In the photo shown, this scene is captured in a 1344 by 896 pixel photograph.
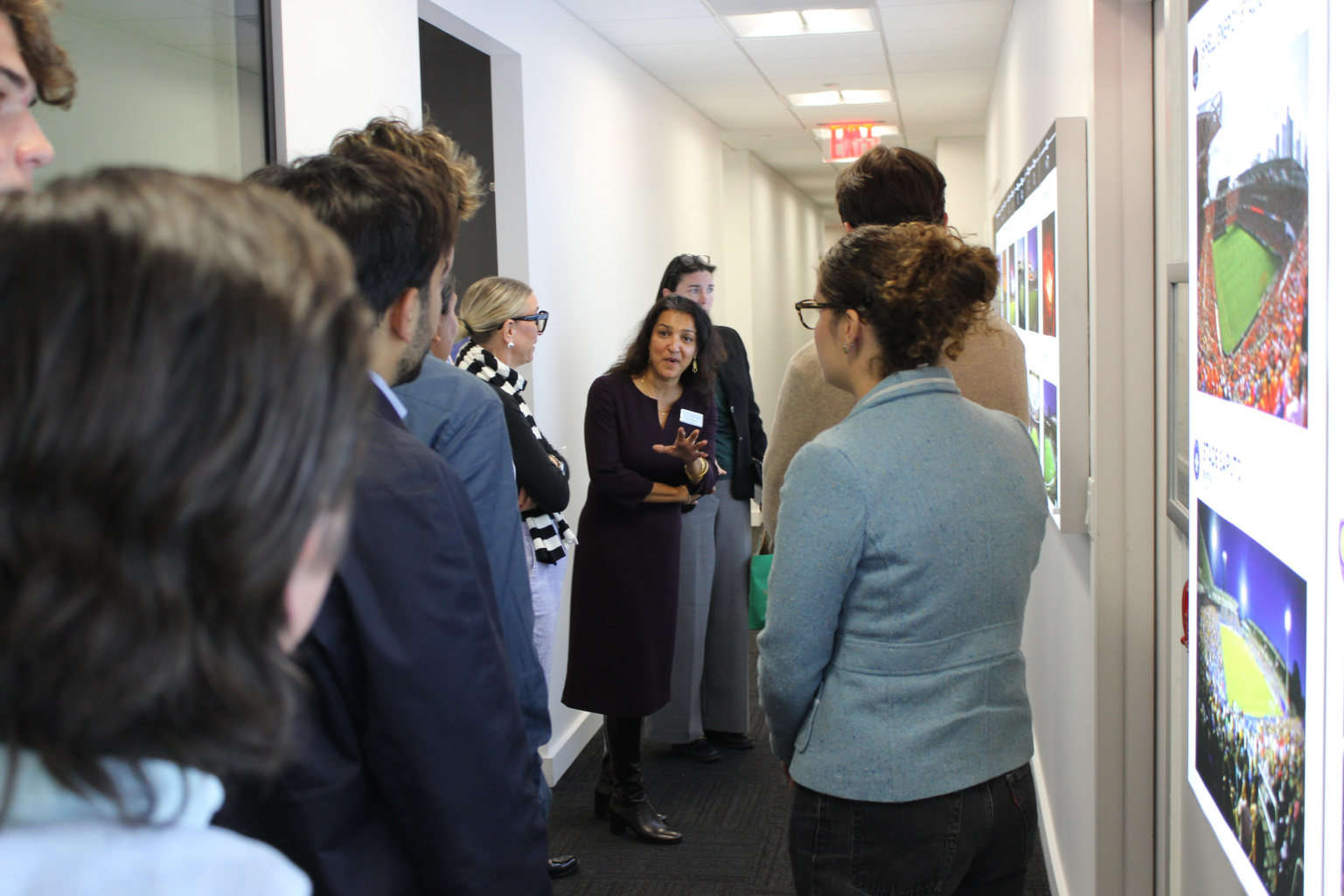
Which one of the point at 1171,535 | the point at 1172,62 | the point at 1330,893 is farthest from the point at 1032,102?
the point at 1330,893

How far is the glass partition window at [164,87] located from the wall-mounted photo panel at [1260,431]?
145 centimetres

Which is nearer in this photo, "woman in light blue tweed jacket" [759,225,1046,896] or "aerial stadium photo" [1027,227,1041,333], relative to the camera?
"woman in light blue tweed jacket" [759,225,1046,896]

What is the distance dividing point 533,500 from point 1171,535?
167 cm

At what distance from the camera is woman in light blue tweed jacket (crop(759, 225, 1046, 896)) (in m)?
1.40

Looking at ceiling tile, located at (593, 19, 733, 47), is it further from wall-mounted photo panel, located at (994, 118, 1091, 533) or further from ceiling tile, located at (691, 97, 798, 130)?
wall-mounted photo panel, located at (994, 118, 1091, 533)

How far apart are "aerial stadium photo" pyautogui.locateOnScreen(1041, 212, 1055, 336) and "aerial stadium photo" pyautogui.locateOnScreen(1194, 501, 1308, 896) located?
147 centimetres

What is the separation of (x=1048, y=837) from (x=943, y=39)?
12.2ft

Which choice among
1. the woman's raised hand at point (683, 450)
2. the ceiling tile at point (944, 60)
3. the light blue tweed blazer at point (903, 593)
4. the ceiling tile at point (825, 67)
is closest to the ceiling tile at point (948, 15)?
the ceiling tile at point (944, 60)

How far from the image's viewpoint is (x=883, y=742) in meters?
1.44

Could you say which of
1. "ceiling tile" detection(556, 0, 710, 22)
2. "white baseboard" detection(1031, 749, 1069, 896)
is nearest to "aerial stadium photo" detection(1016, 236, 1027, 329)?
"white baseboard" detection(1031, 749, 1069, 896)

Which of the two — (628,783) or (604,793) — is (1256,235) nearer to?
(628,783)

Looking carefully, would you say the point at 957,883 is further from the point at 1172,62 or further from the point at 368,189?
the point at 368,189

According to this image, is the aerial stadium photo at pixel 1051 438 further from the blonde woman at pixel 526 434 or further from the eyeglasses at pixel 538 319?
the eyeglasses at pixel 538 319

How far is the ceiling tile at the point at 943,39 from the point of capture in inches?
193
